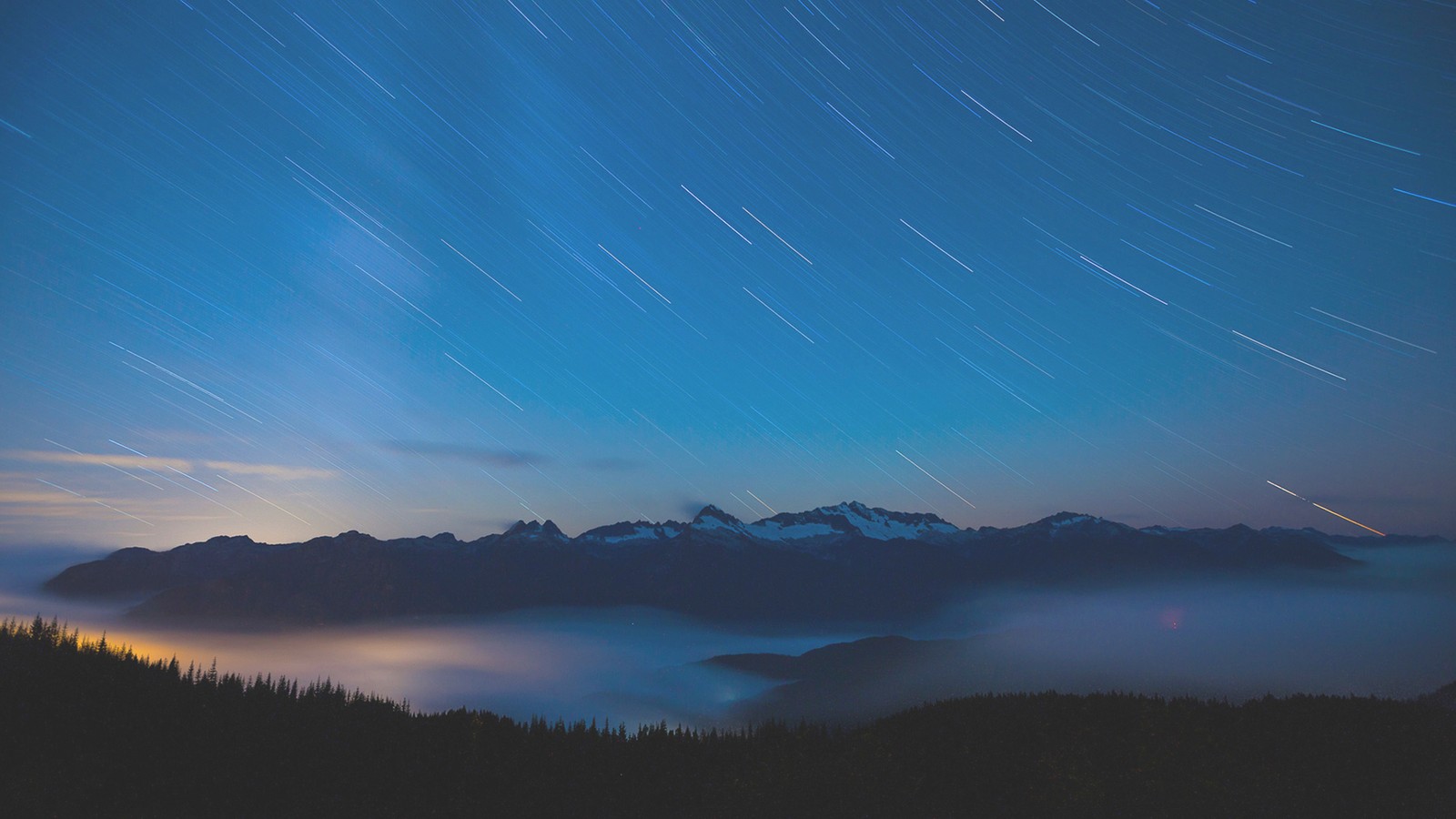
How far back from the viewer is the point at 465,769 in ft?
365

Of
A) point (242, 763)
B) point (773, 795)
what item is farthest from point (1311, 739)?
point (242, 763)

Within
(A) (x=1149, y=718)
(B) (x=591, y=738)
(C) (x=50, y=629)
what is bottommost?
(B) (x=591, y=738)

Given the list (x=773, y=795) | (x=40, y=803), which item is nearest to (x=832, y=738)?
(x=773, y=795)

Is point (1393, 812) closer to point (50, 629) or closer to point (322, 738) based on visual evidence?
point (322, 738)

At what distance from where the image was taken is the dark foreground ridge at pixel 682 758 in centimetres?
5334

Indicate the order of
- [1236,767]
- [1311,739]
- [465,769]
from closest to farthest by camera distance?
[1236,767], [1311,739], [465,769]

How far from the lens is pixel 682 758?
115062 millimetres

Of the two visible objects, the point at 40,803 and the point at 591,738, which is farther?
the point at 591,738

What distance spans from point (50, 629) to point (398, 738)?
147m

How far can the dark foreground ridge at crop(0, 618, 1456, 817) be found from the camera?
5334 centimetres

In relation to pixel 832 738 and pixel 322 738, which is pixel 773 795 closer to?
pixel 832 738

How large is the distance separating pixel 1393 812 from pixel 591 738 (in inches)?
4770

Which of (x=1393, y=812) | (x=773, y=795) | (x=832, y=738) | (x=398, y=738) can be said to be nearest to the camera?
(x=1393, y=812)

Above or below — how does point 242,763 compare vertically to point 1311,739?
below
